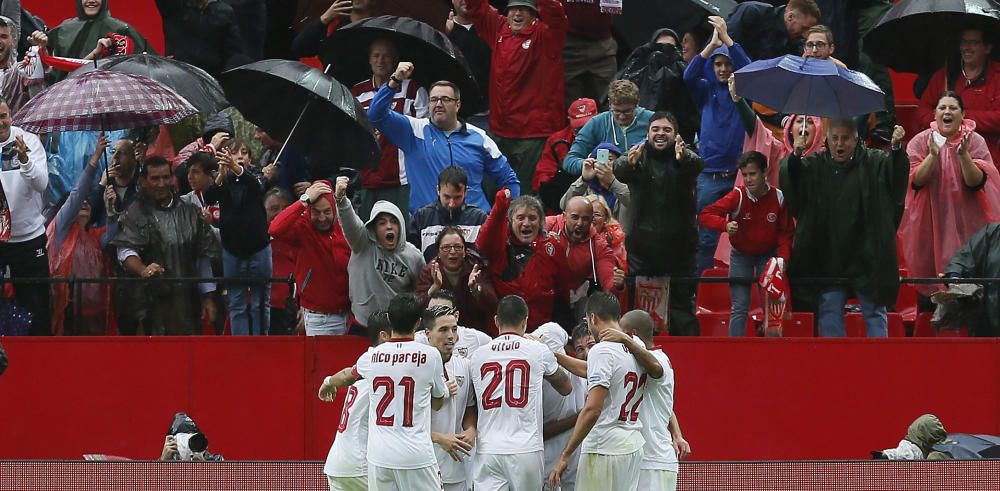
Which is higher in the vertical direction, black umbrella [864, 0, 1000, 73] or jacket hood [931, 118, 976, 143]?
black umbrella [864, 0, 1000, 73]

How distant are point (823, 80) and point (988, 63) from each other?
2707mm

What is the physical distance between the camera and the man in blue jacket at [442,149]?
15250 mm

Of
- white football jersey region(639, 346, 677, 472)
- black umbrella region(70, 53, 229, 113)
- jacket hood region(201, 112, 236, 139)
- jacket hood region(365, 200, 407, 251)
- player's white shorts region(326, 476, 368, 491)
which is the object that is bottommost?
player's white shorts region(326, 476, 368, 491)

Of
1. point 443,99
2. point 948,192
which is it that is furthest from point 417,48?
point 948,192

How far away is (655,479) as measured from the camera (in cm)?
1232

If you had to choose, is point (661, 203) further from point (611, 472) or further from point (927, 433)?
point (611, 472)

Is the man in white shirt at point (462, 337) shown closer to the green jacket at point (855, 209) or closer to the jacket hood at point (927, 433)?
the green jacket at point (855, 209)

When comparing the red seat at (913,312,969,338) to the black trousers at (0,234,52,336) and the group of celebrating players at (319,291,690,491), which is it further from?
the black trousers at (0,234,52,336)

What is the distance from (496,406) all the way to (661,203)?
282cm

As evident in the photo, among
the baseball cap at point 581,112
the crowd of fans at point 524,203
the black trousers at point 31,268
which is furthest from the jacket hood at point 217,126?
the baseball cap at point 581,112

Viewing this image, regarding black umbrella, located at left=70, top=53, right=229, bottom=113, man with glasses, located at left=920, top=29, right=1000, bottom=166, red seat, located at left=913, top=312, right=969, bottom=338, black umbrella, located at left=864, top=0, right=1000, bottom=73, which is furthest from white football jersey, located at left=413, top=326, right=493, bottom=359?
black umbrella, located at left=864, top=0, right=1000, bottom=73

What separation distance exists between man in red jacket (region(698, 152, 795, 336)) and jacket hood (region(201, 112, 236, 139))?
474 cm

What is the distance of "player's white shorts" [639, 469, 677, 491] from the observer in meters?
12.3

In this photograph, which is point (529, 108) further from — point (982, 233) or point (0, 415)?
point (0, 415)
